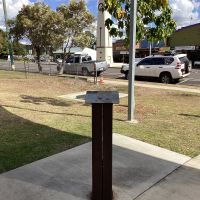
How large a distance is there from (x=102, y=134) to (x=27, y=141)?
291cm

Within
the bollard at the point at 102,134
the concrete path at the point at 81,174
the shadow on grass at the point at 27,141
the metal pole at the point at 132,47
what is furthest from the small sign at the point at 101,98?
the metal pole at the point at 132,47

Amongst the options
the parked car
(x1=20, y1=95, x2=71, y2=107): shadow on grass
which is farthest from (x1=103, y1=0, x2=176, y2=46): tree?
the parked car

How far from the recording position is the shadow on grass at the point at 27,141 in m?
5.73

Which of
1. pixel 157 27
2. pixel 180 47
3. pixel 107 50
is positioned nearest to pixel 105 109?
pixel 157 27

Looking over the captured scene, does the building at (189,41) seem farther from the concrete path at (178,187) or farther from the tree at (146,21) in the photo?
the concrete path at (178,187)

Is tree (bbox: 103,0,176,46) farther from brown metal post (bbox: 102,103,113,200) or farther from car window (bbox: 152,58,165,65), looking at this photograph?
car window (bbox: 152,58,165,65)

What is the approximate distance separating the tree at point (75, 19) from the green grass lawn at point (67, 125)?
10.6m

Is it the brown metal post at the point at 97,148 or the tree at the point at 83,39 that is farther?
the tree at the point at 83,39

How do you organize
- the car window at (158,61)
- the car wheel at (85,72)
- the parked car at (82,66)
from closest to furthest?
the car window at (158,61), the parked car at (82,66), the car wheel at (85,72)

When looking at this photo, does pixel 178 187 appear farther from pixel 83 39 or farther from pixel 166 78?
pixel 83 39

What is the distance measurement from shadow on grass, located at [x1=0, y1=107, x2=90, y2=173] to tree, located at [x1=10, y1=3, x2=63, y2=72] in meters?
14.7

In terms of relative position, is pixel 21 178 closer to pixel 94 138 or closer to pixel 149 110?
pixel 94 138

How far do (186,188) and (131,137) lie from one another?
2.49 metres

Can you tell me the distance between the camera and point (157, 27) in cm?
938
